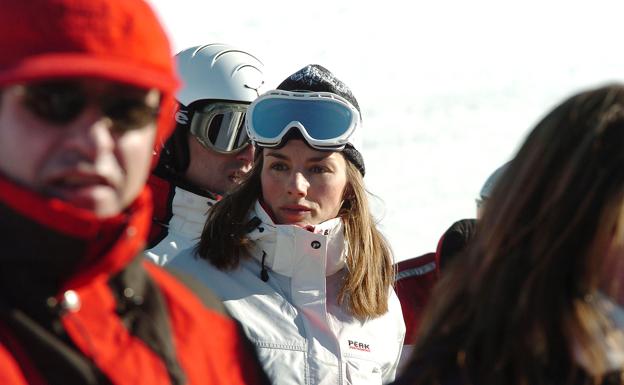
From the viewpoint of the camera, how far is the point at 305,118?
5.15 metres

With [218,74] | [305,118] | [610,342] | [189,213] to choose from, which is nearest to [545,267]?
[610,342]

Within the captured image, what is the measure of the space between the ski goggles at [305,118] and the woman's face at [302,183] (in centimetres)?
5

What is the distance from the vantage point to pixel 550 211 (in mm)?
2654

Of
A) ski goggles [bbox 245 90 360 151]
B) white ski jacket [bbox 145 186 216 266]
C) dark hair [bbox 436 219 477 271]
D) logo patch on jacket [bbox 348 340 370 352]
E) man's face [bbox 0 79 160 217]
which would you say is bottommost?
logo patch on jacket [bbox 348 340 370 352]

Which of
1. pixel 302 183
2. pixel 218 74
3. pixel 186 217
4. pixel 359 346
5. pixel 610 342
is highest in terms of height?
pixel 218 74

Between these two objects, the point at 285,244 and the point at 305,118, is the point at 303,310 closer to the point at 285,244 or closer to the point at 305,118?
the point at 285,244

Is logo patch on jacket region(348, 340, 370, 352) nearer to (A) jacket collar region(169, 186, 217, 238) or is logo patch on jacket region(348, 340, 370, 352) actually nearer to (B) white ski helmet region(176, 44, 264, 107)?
(A) jacket collar region(169, 186, 217, 238)

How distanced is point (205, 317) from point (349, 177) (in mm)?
2582

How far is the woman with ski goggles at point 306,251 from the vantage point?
14.8 ft

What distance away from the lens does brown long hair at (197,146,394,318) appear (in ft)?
15.6

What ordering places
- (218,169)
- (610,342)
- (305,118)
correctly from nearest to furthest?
(610,342), (305,118), (218,169)

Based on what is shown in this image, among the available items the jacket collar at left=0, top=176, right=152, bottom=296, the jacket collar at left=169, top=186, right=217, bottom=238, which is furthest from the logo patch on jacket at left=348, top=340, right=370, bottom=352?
the jacket collar at left=0, top=176, right=152, bottom=296

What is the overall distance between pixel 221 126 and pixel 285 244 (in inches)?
55.9

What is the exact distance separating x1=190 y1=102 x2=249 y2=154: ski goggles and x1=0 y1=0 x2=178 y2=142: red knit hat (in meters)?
3.45
